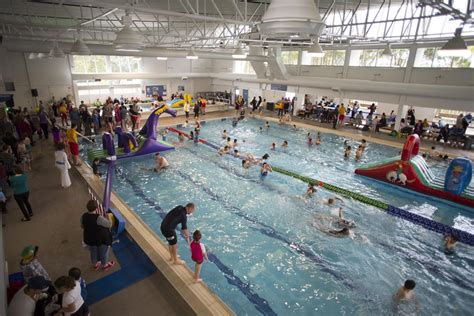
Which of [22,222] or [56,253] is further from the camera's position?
[22,222]

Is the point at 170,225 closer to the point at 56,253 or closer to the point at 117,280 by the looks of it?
the point at 117,280

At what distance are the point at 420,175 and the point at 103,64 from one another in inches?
906

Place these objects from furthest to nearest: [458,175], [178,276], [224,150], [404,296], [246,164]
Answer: [224,150] < [246,164] < [458,175] < [404,296] < [178,276]

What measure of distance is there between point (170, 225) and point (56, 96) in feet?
65.4

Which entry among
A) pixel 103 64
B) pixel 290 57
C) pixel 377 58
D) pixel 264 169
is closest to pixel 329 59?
pixel 377 58

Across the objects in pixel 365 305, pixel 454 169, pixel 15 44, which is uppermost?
pixel 15 44

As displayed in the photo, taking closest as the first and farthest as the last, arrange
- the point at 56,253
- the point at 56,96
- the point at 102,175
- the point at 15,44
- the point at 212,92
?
the point at 56,253 → the point at 102,175 → the point at 15,44 → the point at 56,96 → the point at 212,92

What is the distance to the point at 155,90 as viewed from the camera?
25188 mm

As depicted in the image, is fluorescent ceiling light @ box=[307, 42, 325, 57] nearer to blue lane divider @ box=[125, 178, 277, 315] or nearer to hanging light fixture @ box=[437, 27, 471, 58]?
hanging light fixture @ box=[437, 27, 471, 58]

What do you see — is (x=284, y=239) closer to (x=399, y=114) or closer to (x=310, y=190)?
(x=310, y=190)

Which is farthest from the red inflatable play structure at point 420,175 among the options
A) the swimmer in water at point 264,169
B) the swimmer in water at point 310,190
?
the swimmer in water at point 264,169

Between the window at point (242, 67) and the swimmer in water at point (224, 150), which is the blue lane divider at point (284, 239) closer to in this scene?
the swimmer in water at point (224, 150)

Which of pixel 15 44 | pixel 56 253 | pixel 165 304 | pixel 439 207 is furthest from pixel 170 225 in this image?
pixel 15 44

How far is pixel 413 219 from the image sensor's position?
7.29 meters
